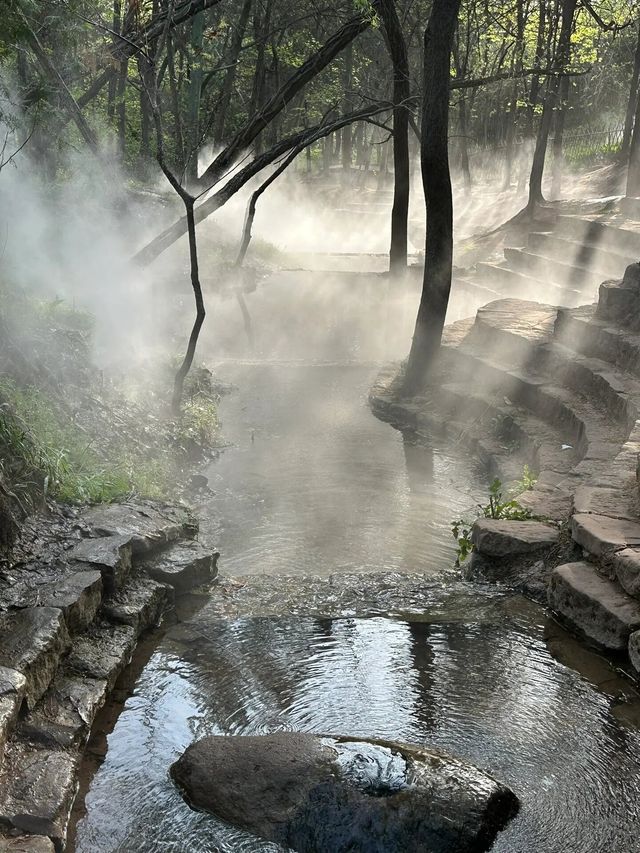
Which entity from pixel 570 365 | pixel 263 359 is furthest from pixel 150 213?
pixel 570 365

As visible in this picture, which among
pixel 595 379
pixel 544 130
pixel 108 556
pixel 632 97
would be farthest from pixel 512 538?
pixel 632 97

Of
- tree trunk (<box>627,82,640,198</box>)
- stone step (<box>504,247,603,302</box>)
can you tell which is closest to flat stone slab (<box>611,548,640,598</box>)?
stone step (<box>504,247,603,302</box>)

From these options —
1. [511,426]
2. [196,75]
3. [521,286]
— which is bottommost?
[521,286]

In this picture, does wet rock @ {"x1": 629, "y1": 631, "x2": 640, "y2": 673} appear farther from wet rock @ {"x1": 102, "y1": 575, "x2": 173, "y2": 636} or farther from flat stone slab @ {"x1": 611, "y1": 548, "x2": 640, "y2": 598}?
wet rock @ {"x1": 102, "y1": 575, "x2": 173, "y2": 636}

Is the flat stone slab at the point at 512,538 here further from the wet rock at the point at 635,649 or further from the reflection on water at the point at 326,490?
the wet rock at the point at 635,649

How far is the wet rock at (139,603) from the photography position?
5.03m

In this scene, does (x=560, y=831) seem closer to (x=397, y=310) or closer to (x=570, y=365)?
(x=570, y=365)

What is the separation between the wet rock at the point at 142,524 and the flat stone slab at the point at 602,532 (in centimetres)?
263

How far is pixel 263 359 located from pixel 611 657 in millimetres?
9597

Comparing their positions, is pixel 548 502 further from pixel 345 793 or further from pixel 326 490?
pixel 345 793

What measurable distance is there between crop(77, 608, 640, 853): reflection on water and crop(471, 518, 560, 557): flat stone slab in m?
0.65

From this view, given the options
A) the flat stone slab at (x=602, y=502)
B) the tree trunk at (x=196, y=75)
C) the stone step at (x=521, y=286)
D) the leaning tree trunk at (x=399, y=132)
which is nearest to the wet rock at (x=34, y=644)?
the flat stone slab at (x=602, y=502)

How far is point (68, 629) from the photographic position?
15.1ft

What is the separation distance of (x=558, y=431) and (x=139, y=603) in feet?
16.8
